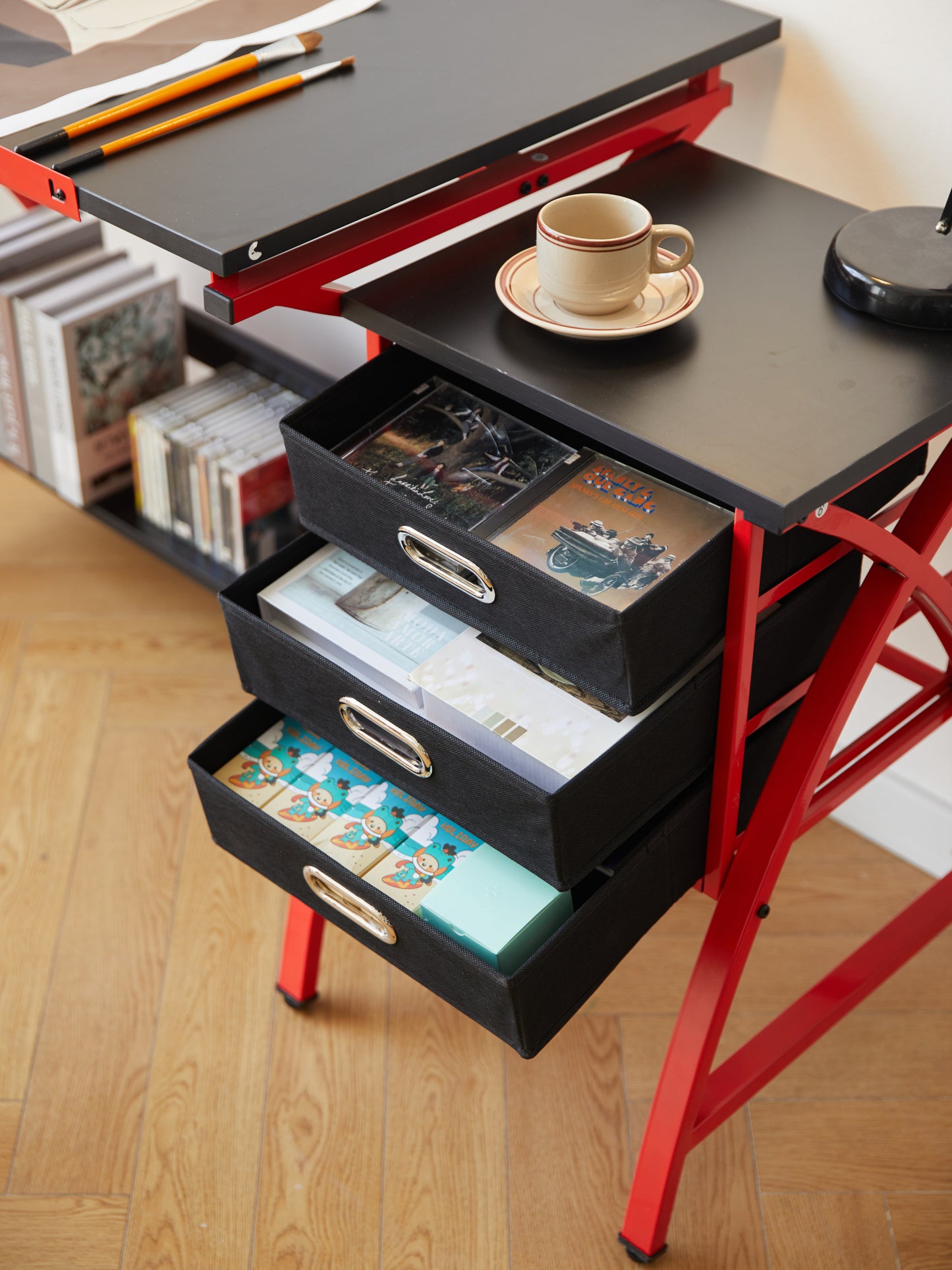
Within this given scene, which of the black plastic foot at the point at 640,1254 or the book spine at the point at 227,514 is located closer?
the black plastic foot at the point at 640,1254

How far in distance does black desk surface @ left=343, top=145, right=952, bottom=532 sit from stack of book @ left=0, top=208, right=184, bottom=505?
81 cm

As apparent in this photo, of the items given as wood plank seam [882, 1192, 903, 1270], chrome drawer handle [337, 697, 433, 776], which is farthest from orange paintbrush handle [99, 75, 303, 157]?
wood plank seam [882, 1192, 903, 1270]

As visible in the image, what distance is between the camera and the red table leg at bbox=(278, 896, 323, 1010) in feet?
4.55

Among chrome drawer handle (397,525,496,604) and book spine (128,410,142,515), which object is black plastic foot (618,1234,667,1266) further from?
book spine (128,410,142,515)

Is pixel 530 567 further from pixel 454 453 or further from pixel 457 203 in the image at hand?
pixel 457 203

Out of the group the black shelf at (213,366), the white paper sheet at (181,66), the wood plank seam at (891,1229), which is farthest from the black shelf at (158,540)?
the wood plank seam at (891,1229)

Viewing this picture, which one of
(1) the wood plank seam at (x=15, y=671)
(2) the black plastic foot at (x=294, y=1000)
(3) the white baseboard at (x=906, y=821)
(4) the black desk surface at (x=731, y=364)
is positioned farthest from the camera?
(1) the wood plank seam at (x=15, y=671)

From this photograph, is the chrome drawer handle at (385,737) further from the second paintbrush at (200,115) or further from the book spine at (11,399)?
the book spine at (11,399)

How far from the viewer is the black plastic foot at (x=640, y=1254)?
123cm

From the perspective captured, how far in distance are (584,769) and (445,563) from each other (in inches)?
8.0

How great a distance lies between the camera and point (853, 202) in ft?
4.42

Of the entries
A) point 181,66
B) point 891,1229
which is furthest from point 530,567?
point 891,1229

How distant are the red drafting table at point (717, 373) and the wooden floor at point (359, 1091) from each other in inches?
5.8

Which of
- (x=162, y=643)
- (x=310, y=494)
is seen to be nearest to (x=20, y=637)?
(x=162, y=643)
